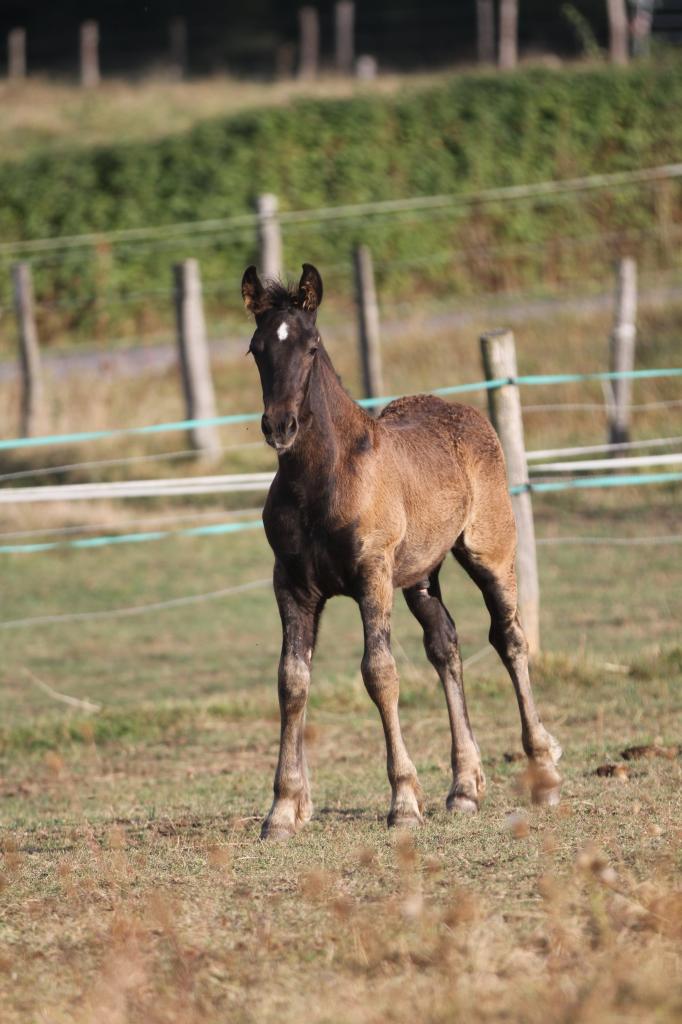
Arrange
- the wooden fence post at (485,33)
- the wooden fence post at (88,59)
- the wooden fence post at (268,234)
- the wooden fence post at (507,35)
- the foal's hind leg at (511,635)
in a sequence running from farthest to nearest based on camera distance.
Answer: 1. the wooden fence post at (88,59)
2. the wooden fence post at (485,33)
3. the wooden fence post at (507,35)
4. the wooden fence post at (268,234)
5. the foal's hind leg at (511,635)

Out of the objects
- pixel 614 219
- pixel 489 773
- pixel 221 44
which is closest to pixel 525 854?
pixel 489 773

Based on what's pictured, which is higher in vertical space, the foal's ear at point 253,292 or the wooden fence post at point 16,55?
the wooden fence post at point 16,55

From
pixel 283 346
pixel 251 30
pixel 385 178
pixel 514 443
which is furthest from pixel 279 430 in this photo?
pixel 251 30

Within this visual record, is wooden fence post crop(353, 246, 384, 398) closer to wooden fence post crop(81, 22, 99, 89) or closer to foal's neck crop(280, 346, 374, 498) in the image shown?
foal's neck crop(280, 346, 374, 498)

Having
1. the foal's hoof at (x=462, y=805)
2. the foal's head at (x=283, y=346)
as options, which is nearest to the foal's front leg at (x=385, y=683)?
the foal's hoof at (x=462, y=805)

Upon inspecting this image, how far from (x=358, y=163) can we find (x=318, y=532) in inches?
806

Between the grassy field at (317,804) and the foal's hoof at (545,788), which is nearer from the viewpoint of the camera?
the grassy field at (317,804)

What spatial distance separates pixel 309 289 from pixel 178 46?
38880mm

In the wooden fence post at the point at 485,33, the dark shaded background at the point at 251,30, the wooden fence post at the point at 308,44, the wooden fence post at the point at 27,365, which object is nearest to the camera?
the wooden fence post at the point at 27,365

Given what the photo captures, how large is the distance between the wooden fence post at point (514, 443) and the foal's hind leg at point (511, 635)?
2635 millimetres

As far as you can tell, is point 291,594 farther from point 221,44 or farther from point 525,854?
point 221,44

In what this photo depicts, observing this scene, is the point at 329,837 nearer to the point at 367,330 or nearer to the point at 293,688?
the point at 293,688

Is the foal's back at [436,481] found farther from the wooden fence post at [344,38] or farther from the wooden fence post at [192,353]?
the wooden fence post at [344,38]

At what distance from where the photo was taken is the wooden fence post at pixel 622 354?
51.8ft
